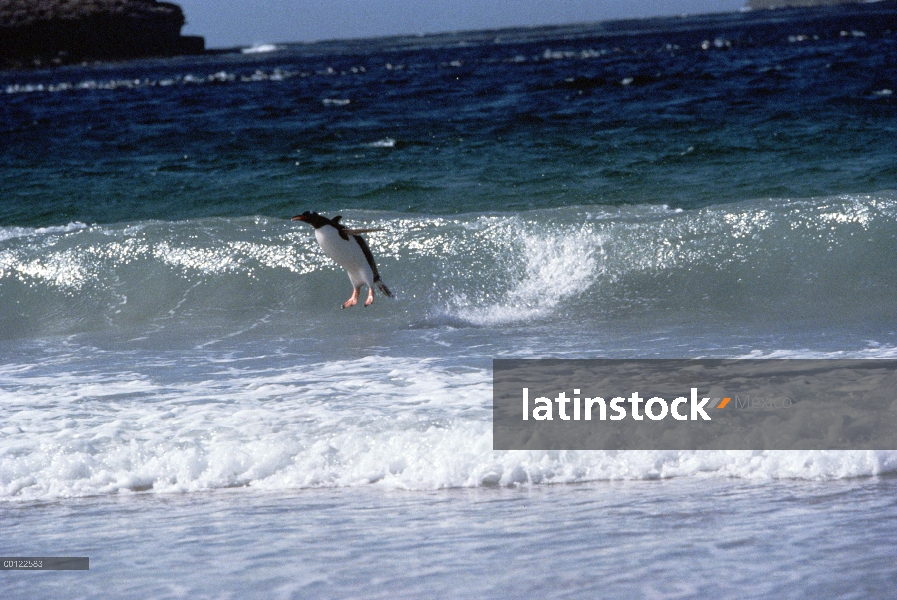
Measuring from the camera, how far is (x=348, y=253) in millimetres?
7094

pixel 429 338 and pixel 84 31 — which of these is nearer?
pixel 429 338

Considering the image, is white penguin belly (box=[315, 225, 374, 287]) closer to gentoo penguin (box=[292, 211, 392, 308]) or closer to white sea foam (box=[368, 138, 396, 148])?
gentoo penguin (box=[292, 211, 392, 308])

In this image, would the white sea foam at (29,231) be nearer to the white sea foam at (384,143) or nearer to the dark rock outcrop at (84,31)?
the white sea foam at (384,143)

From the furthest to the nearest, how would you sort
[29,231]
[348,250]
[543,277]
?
[29,231] < [543,277] < [348,250]

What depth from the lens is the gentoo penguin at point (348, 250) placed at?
688cm

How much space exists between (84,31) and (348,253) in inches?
3856

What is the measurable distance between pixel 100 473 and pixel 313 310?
3609mm

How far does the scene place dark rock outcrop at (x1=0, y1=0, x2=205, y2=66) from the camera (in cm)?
9238

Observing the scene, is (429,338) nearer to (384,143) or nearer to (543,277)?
(543,277)

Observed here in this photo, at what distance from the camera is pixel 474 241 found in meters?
8.82

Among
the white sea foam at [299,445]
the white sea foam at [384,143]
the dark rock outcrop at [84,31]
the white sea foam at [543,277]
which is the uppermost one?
the dark rock outcrop at [84,31]

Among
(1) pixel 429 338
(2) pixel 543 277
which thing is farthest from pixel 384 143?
(1) pixel 429 338

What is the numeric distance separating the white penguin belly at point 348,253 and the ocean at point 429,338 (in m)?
0.41

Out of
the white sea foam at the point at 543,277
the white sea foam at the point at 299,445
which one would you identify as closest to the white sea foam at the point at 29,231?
the white sea foam at the point at 543,277
